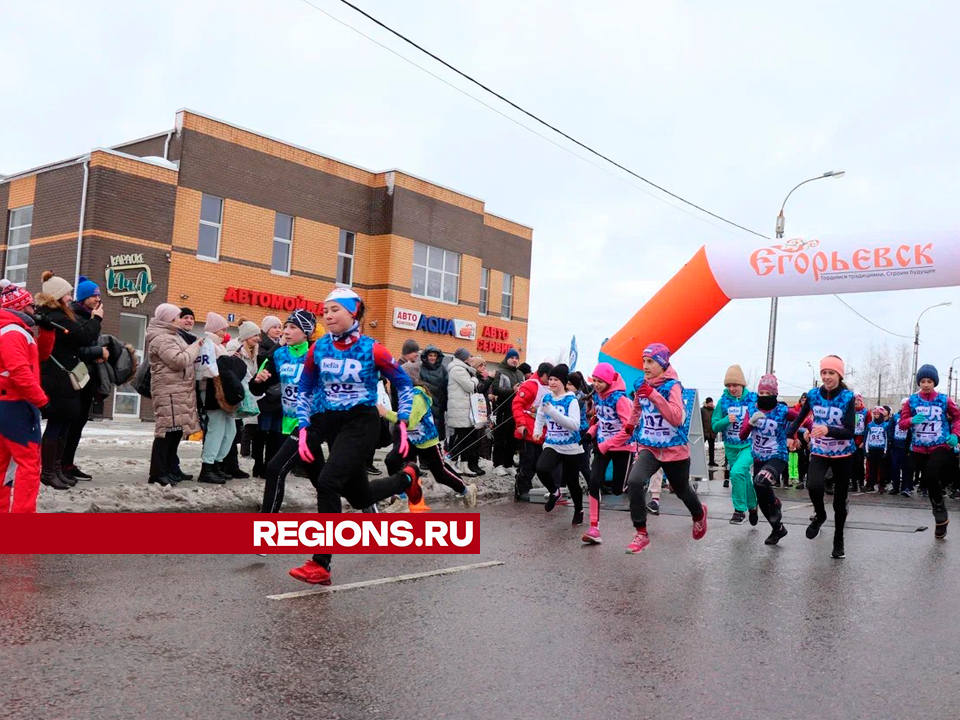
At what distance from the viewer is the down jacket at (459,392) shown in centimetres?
1416

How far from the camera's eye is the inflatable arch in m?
14.2

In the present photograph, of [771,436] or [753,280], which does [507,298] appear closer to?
[753,280]

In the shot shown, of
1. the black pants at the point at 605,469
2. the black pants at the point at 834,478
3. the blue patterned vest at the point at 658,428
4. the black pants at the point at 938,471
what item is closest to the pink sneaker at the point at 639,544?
the blue patterned vest at the point at 658,428

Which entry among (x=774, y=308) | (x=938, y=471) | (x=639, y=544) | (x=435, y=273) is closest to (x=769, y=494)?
(x=639, y=544)

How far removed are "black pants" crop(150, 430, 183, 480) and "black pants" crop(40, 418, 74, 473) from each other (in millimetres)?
922

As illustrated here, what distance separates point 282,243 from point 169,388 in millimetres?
20230

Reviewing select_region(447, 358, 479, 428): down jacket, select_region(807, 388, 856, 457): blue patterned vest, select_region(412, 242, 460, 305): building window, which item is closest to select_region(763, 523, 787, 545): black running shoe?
select_region(807, 388, 856, 457): blue patterned vest

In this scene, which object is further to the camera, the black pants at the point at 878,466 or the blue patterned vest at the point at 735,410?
the black pants at the point at 878,466

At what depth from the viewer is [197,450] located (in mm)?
15602

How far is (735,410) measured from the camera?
11.4 metres

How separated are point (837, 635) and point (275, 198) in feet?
83.8

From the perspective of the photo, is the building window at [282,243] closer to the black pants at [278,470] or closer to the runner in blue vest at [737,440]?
the runner in blue vest at [737,440]

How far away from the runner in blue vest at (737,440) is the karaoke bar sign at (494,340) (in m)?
24.3

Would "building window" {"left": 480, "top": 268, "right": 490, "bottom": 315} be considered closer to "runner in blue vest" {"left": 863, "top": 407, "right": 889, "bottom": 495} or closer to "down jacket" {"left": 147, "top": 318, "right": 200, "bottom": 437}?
"runner in blue vest" {"left": 863, "top": 407, "right": 889, "bottom": 495}
